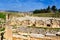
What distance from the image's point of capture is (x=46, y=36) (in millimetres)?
6645

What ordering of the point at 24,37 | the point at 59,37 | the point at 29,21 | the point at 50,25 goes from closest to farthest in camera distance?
the point at 59,37 → the point at 24,37 → the point at 50,25 → the point at 29,21

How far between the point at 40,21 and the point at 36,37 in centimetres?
671

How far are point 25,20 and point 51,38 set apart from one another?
7275mm

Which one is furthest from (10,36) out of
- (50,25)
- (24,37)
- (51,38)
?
(50,25)

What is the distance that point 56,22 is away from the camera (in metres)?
12.8

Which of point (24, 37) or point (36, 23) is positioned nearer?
point (24, 37)

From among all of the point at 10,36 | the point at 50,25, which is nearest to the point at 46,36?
the point at 10,36

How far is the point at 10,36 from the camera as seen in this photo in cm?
708

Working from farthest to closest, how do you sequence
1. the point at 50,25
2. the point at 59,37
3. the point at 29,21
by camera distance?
1. the point at 29,21
2. the point at 50,25
3. the point at 59,37

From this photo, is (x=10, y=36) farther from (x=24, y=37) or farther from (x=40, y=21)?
(x=40, y=21)

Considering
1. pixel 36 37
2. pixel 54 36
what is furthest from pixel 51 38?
pixel 36 37

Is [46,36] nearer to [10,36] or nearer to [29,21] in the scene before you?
[10,36]

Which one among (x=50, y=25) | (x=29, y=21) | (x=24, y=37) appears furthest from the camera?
(x=29, y=21)

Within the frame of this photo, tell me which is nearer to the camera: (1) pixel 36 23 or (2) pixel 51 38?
(2) pixel 51 38
